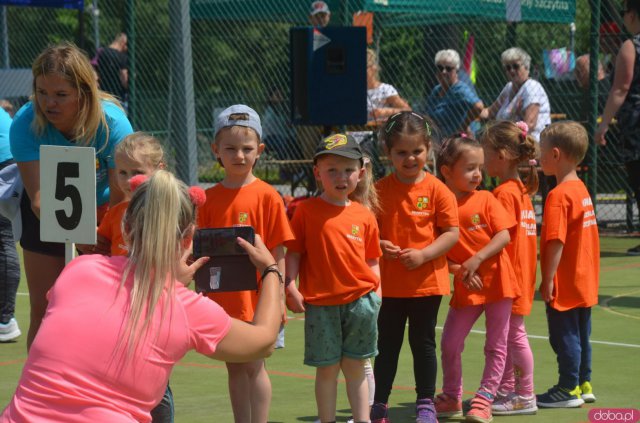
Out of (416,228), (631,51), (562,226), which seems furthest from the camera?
(631,51)

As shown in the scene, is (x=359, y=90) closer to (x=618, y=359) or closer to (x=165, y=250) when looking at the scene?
(x=618, y=359)

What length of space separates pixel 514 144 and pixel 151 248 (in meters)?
3.27

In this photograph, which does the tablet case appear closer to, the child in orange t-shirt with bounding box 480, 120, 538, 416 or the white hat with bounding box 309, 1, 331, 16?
the child in orange t-shirt with bounding box 480, 120, 538, 416

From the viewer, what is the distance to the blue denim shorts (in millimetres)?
5426

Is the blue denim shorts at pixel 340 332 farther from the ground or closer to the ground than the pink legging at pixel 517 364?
farther from the ground

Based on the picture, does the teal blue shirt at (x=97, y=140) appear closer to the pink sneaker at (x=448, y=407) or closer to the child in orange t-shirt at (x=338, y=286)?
the child in orange t-shirt at (x=338, y=286)

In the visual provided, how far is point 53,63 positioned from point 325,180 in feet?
4.67

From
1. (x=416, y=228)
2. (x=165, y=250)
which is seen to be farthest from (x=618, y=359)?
(x=165, y=250)

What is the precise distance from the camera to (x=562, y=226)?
20.6 feet

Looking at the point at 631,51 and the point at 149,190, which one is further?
the point at 631,51

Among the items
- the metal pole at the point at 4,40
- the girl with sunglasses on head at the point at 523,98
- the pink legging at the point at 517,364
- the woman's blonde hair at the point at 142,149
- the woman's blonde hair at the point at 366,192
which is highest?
the metal pole at the point at 4,40

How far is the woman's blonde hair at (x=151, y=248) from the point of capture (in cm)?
344

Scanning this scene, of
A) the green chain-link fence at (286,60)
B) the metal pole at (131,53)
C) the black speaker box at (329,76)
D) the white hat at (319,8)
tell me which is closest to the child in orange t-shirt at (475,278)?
the black speaker box at (329,76)

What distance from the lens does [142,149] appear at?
16.9 feet
